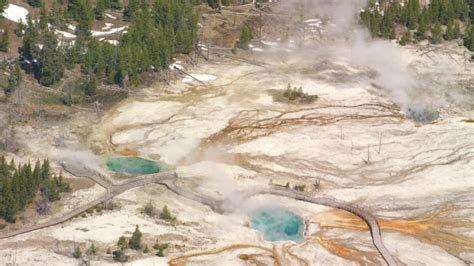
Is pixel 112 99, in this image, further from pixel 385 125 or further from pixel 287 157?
pixel 385 125

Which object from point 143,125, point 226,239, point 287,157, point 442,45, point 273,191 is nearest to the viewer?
point 226,239

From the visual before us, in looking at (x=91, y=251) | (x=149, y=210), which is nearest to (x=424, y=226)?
(x=149, y=210)

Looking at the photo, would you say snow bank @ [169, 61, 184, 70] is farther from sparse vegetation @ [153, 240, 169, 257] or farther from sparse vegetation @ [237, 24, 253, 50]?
sparse vegetation @ [153, 240, 169, 257]

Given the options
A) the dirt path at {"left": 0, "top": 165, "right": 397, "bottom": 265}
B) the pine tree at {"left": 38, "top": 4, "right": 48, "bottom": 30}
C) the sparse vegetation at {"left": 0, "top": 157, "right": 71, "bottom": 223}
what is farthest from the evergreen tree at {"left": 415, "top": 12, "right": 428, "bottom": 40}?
the sparse vegetation at {"left": 0, "top": 157, "right": 71, "bottom": 223}

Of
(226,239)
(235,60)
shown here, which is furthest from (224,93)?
(226,239)

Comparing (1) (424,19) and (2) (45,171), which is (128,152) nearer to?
(2) (45,171)

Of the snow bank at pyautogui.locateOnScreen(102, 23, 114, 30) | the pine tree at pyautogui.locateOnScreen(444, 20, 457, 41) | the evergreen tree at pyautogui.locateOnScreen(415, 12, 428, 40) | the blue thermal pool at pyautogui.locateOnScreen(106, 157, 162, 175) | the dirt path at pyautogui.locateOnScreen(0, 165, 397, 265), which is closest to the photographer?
the dirt path at pyautogui.locateOnScreen(0, 165, 397, 265)

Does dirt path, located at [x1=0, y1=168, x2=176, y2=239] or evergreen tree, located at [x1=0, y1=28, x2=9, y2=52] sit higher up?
evergreen tree, located at [x1=0, y1=28, x2=9, y2=52]
